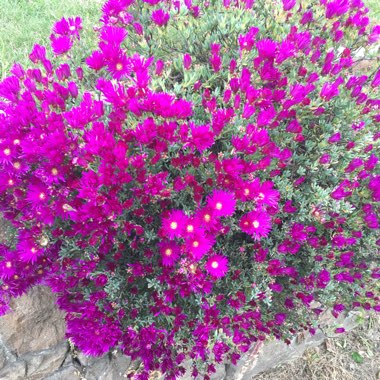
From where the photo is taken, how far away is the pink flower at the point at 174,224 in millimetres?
1519

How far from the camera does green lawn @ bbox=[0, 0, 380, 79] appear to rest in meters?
3.30

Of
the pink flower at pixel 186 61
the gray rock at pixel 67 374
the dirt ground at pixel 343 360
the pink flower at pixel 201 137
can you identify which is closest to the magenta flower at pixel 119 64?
the pink flower at pixel 186 61

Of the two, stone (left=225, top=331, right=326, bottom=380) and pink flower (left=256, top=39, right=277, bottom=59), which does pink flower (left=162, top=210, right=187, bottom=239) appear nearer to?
pink flower (left=256, top=39, right=277, bottom=59)

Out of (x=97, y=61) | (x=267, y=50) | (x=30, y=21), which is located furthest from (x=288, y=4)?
(x=30, y=21)

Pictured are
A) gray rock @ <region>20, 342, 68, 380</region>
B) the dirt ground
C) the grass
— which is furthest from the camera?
the grass

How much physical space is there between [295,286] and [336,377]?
1188mm

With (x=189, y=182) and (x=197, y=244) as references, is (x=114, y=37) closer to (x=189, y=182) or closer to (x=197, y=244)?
(x=189, y=182)

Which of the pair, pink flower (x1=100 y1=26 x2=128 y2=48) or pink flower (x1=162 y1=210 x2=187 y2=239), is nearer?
pink flower (x1=162 y1=210 x2=187 y2=239)

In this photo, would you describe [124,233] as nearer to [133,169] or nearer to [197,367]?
[133,169]

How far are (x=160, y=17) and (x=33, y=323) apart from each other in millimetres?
1556

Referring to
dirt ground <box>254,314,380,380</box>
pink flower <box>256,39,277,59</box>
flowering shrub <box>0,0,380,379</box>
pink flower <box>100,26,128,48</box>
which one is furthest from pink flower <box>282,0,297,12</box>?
dirt ground <box>254,314,380,380</box>

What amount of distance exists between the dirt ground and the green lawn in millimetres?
2577

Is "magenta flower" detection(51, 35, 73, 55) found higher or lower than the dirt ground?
higher

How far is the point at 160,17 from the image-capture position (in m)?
1.99
